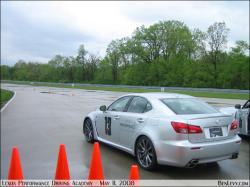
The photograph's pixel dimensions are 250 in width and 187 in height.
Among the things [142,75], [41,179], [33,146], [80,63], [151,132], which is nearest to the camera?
[41,179]

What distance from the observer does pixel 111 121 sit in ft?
26.1

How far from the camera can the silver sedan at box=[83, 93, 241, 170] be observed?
6.12 m

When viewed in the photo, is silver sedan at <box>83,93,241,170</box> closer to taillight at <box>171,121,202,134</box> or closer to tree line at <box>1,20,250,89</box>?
taillight at <box>171,121,202,134</box>

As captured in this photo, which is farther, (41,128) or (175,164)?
(41,128)

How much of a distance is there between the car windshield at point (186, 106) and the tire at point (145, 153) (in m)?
0.80

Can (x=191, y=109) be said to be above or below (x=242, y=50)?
below

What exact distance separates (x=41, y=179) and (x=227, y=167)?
353cm

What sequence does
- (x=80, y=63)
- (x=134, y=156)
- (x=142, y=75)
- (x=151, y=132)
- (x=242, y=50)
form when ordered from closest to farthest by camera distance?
(x=151, y=132) → (x=134, y=156) → (x=242, y=50) → (x=142, y=75) → (x=80, y=63)

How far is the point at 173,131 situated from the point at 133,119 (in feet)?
3.90

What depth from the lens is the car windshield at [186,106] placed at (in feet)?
22.0

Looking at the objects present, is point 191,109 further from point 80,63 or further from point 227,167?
point 80,63

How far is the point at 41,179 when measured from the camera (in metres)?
5.98

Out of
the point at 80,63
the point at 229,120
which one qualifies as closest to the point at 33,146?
the point at 229,120

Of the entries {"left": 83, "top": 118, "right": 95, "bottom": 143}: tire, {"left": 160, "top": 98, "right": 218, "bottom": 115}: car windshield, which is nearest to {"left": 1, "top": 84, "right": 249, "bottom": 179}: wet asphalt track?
{"left": 83, "top": 118, "right": 95, "bottom": 143}: tire
